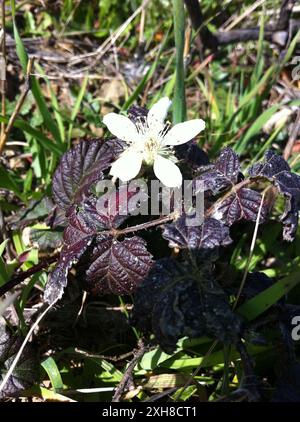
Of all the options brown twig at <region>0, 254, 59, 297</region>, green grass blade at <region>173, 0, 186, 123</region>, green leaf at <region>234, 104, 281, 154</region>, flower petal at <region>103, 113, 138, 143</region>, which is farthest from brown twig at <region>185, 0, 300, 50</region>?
brown twig at <region>0, 254, 59, 297</region>

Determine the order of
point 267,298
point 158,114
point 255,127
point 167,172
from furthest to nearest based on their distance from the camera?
1. point 255,127
2. point 158,114
3. point 167,172
4. point 267,298

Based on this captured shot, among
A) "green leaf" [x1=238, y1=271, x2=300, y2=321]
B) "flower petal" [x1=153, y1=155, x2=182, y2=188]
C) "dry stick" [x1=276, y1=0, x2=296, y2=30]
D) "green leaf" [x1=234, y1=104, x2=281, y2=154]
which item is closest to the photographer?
"green leaf" [x1=238, y1=271, x2=300, y2=321]

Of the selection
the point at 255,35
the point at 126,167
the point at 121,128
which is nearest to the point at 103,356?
the point at 126,167

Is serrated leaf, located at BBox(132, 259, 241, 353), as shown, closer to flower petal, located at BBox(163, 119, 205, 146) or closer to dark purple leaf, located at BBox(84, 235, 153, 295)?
dark purple leaf, located at BBox(84, 235, 153, 295)

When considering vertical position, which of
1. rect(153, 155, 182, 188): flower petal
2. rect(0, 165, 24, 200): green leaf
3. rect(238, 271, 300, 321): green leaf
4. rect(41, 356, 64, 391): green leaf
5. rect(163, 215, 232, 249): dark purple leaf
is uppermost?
rect(153, 155, 182, 188): flower petal

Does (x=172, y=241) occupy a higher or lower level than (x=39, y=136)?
lower

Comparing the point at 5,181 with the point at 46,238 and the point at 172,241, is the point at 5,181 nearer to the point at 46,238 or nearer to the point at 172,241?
the point at 46,238
